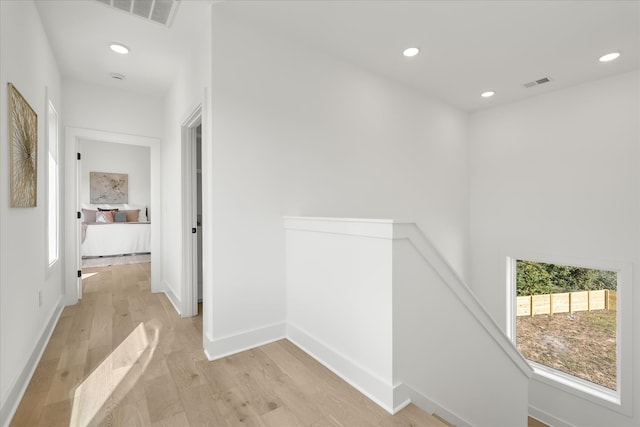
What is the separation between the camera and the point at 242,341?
2.27 meters

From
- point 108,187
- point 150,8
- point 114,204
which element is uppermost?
point 150,8

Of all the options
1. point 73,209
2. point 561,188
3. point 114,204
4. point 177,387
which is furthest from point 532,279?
point 114,204

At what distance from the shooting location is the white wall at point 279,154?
224 cm

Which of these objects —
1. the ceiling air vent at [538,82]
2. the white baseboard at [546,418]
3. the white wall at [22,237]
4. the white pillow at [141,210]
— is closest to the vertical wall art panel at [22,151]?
the white wall at [22,237]

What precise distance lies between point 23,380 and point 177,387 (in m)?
0.92

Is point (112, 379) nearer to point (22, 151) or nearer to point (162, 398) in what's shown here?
point (162, 398)

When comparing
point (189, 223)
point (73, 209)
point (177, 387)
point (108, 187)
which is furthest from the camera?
point (108, 187)

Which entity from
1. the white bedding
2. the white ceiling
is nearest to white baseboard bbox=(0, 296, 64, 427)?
the white ceiling

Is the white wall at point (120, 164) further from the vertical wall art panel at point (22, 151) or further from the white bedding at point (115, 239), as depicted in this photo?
the vertical wall art panel at point (22, 151)

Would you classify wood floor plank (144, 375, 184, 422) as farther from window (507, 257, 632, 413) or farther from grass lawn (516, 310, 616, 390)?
grass lawn (516, 310, 616, 390)

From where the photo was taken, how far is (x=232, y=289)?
2254mm

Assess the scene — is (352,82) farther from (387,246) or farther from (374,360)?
(374,360)

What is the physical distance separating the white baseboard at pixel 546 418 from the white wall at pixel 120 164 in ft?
30.0

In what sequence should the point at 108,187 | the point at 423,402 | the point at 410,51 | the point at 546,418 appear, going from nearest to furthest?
the point at 423,402, the point at 410,51, the point at 546,418, the point at 108,187
